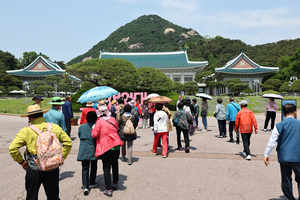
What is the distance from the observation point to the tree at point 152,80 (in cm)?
2298

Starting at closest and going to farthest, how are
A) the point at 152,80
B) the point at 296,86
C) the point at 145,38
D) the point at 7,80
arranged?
the point at 152,80 < the point at 296,86 < the point at 7,80 < the point at 145,38

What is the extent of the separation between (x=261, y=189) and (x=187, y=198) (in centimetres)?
159

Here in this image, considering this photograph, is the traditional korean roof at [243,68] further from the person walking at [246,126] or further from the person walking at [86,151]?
the person walking at [86,151]

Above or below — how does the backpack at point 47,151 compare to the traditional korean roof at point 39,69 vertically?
below

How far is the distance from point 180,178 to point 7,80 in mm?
45672

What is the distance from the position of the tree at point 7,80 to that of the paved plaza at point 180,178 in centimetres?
4013

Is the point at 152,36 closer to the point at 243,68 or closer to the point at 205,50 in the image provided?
the point at 205,50

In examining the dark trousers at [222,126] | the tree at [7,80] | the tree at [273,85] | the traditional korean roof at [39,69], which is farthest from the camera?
the traditional korean roof at [39,69]

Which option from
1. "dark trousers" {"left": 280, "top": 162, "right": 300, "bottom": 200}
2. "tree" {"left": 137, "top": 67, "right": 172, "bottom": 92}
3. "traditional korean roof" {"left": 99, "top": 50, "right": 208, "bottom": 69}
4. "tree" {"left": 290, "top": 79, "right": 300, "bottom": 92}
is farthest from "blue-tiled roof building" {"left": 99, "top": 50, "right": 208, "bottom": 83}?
"dark trousers" {"left": 280, "top": 162, "right": 300, "bottom": 200}

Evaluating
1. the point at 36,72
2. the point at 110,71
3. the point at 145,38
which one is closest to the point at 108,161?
the point at 110,71

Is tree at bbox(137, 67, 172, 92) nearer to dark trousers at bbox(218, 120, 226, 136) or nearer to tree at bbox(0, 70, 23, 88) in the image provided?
dark trousers at bbox(218, 120, 226, 136)

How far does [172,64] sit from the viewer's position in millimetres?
44594

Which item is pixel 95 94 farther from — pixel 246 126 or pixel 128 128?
pixel 246 126

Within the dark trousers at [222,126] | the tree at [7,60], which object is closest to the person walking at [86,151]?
the dark trousers at [222,126]
